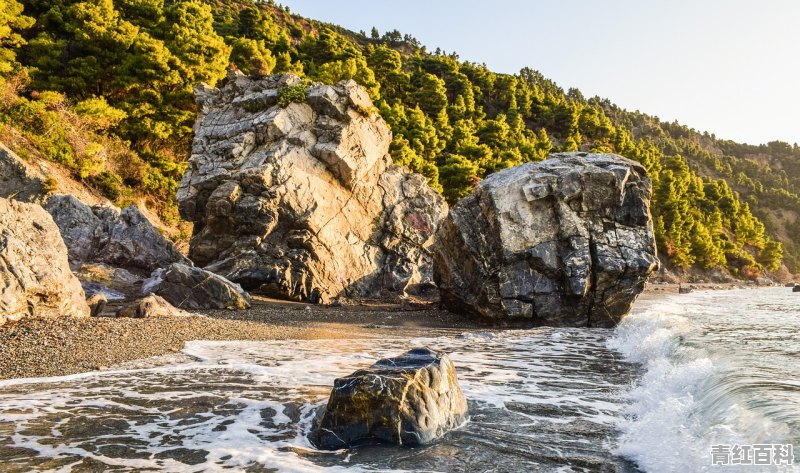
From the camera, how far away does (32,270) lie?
11.2 metres

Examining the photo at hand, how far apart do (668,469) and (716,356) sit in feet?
20.7

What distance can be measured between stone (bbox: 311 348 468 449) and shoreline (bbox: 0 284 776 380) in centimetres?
Result: 565

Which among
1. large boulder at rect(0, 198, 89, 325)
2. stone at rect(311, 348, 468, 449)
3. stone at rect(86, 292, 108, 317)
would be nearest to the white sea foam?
stone at rect(311, 348, 468, 449)

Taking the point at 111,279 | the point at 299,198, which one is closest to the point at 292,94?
the point at 299,198

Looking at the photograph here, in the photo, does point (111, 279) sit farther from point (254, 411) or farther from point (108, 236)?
point (254, 411)

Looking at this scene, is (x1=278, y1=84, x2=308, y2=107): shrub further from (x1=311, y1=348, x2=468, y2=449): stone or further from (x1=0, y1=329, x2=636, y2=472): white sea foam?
(x1=311, y1=348, x2=468, y2=449): stone

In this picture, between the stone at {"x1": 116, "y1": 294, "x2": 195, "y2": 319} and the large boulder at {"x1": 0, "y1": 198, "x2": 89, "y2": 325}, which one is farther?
the stone at {"x1": 116, "y1": 294, "x2": 195, "y2": 319}

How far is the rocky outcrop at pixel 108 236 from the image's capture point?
63.6ft

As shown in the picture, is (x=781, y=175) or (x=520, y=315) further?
(x=781, y=175)

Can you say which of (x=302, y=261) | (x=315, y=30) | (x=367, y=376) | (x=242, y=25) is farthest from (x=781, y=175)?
(x=367, y=376)

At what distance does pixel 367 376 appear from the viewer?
6.12 m

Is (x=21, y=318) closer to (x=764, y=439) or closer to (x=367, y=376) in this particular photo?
(x=367, y=376)

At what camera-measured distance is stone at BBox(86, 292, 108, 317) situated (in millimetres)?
13753

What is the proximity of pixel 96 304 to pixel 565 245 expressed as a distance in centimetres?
1632
